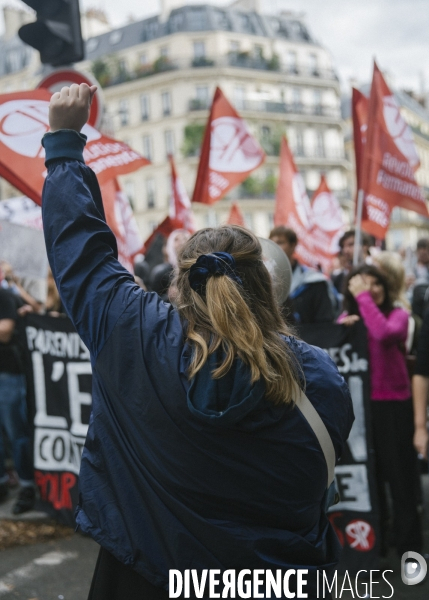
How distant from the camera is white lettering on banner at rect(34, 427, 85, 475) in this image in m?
4.81

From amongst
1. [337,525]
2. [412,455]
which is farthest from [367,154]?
[337,525]

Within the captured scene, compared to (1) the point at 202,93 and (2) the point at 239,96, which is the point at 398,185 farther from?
(2) the point at 239,96

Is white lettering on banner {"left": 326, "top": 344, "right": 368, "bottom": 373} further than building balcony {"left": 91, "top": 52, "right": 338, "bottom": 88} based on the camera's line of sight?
No

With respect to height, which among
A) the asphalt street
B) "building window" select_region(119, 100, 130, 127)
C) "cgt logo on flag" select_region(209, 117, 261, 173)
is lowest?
the asphalt street

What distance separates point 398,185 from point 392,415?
2906 mm

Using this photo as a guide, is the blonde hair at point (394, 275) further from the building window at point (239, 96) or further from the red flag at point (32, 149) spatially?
the building window at point (239, 96)

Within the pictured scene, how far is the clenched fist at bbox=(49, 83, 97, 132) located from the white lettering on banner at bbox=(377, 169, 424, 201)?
4.91 m

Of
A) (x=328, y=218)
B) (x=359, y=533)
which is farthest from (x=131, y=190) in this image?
(x=359, y=533)

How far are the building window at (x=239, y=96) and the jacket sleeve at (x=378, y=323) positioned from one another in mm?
51394

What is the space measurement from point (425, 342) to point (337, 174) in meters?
57.3

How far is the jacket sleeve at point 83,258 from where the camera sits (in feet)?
5.75

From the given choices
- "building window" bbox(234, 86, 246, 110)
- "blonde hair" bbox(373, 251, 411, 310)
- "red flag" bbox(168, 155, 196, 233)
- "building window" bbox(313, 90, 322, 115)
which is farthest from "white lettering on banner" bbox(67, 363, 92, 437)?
"building window" bbox(313, 90, 322, 115)

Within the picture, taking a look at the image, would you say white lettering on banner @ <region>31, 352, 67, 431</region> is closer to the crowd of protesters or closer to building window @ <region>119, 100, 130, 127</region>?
the crowd of protesters

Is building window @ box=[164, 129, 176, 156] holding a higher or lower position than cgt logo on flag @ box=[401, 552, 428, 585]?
higher
